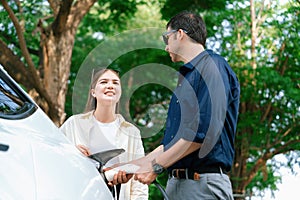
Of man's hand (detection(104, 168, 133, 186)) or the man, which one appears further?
man's hand (detection(104, 168, 133, 186))

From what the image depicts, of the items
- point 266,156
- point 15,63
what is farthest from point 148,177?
point 266,156

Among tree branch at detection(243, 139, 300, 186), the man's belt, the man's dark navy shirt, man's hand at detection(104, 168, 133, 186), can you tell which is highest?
the man's dark navy shirt

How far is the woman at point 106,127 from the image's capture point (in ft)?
12.9

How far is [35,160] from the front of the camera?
2457mm

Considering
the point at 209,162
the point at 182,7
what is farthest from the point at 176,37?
the point at 182,7

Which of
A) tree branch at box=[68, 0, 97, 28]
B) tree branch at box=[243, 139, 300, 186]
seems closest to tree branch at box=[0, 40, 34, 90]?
tree branch at box=[68, 0, 97, 28]

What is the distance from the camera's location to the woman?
394 centimetres

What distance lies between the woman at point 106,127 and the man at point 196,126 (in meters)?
0.52

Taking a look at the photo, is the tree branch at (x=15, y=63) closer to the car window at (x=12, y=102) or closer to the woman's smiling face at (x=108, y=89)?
the woman's smiling face at (x=108, y=89)

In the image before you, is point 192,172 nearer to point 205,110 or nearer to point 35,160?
point 205,110

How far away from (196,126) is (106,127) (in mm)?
1254

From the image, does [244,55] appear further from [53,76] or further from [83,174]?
[83,174]

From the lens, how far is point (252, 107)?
1482cm

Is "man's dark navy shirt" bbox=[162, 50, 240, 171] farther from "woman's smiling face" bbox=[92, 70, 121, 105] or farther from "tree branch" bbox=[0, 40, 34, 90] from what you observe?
"tree branch" bbox=[0, 40, 34, 90]
